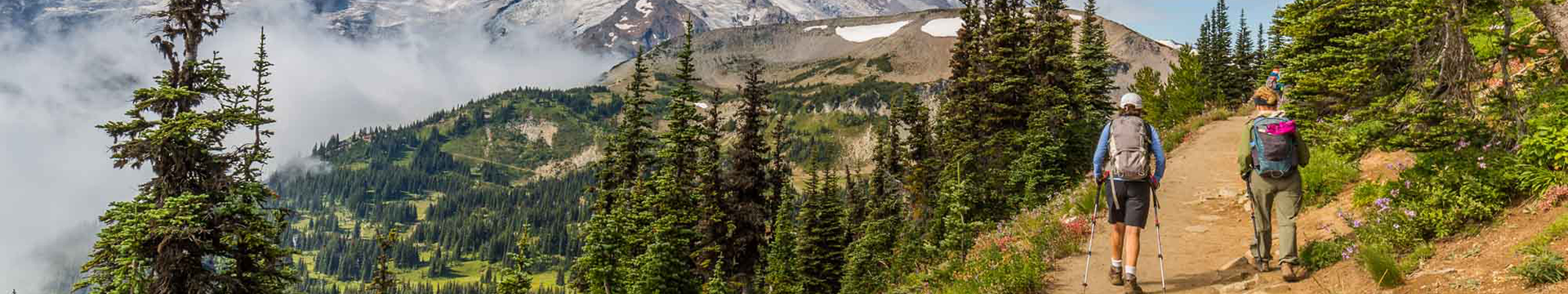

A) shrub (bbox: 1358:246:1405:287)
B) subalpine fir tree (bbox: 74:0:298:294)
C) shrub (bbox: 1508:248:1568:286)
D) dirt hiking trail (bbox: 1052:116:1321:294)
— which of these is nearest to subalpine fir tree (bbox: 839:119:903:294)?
dirt hiking trail (bbox: 1052:116:1321:294)

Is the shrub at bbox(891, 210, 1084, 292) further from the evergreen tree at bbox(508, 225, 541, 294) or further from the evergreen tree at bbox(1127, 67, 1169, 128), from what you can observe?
the evergreen tree at bbox(1127, 67, 1169, 128)

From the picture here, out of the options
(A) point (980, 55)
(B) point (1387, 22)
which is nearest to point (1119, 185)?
(B) point (1387, 22)

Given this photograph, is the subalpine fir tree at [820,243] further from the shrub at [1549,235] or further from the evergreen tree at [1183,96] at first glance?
the shrub at [1549,235]

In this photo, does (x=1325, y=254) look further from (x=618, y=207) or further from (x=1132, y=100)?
(x=618, y=207)

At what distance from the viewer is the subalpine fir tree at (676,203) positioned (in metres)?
31.7

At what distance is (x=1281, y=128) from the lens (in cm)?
827

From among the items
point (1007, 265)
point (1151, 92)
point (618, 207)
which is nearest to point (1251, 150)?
point (1007, 265)

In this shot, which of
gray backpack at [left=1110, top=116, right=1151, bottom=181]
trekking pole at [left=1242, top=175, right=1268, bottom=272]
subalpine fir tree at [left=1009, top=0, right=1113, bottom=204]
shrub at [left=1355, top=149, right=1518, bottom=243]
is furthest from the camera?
subalpine fir tree at [left=1009, top=0, right=1113, bottom=204]

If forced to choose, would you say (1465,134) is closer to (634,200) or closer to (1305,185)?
(1305,185)

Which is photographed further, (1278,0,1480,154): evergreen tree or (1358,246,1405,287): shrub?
(1278,0,1480,154): evergreen tree

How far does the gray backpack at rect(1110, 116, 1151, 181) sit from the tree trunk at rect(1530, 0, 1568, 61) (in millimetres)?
3711

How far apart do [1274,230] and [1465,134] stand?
11.7 feet

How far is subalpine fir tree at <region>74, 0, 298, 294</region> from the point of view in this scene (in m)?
17.7

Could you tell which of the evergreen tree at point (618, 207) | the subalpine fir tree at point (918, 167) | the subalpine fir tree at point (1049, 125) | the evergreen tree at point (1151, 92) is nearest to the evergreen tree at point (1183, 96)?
the evergreen tree at point (1151, 92)
